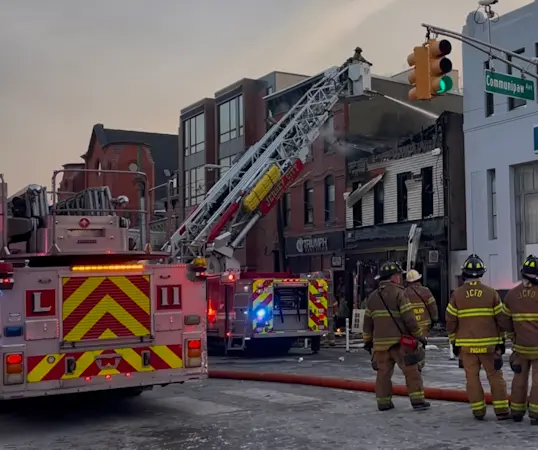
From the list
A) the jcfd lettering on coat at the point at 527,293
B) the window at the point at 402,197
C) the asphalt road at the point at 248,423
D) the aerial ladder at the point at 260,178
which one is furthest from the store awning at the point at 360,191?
the jcfd lettering on coat at the point at 527,293

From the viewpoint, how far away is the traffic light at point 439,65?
11922mm

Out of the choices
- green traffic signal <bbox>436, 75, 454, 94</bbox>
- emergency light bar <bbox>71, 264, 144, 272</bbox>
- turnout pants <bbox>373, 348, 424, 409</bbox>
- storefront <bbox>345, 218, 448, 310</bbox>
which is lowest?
turnout pants <bbox>373, 348, 424, 409</bbox>

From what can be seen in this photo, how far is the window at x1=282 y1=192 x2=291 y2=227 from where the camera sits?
3247 cm

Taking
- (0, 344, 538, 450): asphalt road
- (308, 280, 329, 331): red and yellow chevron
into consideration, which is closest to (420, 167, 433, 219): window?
(308, 280, 329, 331): red and yellow chevron

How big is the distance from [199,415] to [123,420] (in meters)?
0.83

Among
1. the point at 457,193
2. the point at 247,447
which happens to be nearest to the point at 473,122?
the point at 457,193

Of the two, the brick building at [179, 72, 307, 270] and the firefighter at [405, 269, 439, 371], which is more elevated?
the brick building at [179, 72, 307, 270]

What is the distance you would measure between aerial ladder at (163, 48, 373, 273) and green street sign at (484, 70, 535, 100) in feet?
19.4

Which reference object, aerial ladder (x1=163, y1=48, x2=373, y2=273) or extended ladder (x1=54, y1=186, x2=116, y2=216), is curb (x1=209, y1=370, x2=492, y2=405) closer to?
extended ladder (x1=54, y1=186, x2=116, y2=216)

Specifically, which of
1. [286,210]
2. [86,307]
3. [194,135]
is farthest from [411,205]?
[86,307]

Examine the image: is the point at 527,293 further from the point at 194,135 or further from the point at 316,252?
the point at 194,135

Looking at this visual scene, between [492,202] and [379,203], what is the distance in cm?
471

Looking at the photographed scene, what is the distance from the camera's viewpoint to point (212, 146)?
3719 centimetres

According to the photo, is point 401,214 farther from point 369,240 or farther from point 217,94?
point 217,94
